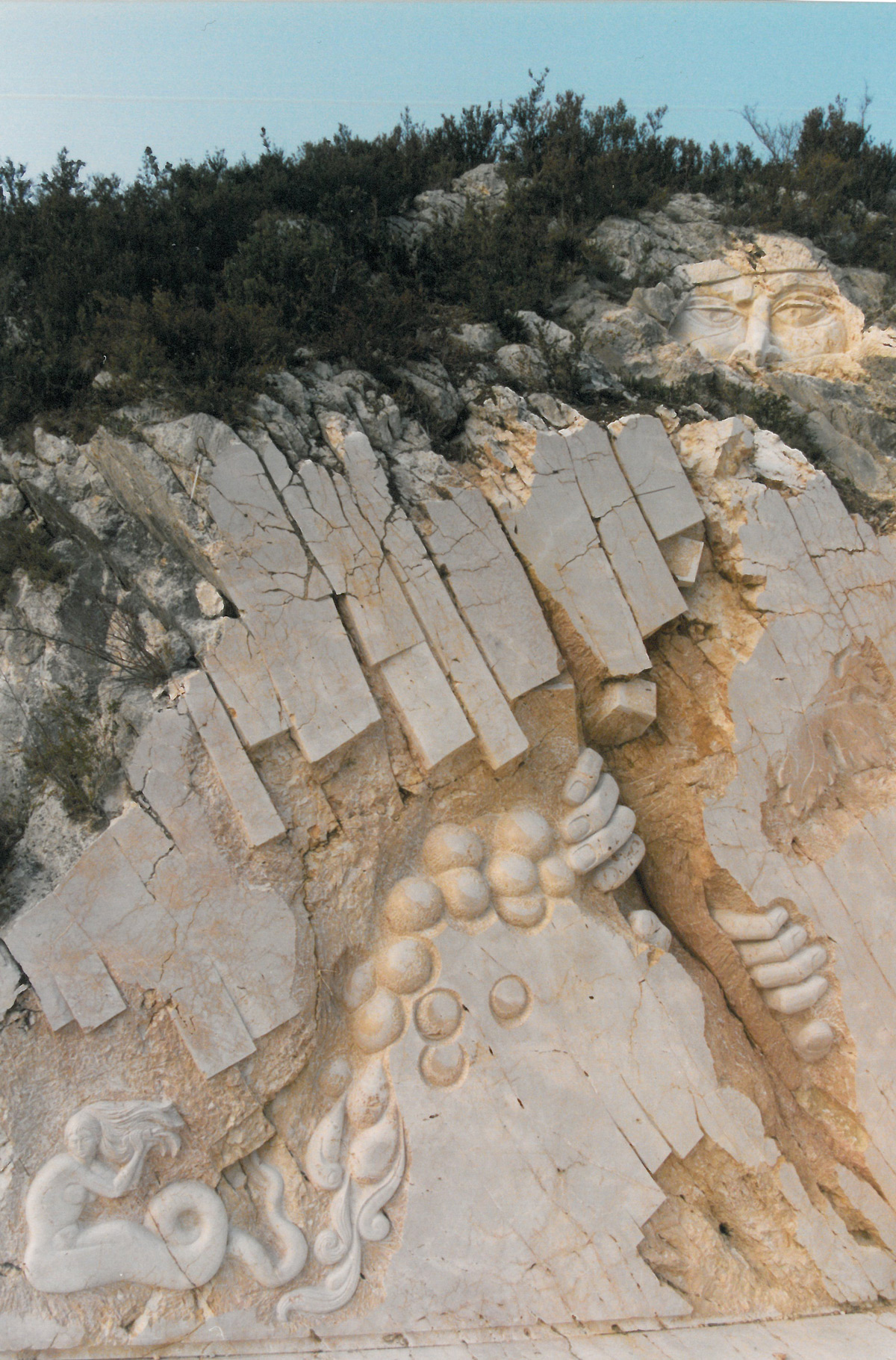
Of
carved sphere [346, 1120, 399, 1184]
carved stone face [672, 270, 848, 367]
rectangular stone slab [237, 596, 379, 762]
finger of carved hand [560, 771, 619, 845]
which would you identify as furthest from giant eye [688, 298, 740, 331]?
carved sphere [346, 1120, 399, 1184]

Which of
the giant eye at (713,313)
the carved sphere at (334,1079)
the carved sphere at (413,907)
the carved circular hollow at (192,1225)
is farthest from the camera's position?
the giant eye at (713,313)

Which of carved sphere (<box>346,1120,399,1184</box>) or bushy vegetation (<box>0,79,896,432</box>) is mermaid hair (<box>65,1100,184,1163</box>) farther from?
bushy vegetation (<box>0,79,896,432</box>)

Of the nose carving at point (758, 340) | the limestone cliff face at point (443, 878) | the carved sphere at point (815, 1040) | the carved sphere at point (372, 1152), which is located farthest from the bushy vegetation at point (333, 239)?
the carved sphere at point (815, 1040)

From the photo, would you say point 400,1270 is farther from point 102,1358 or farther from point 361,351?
point 361,351

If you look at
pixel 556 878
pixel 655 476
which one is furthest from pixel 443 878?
pixel 655 476

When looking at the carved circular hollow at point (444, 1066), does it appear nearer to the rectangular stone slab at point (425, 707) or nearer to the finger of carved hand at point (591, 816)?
the finger of carved hand at point (591, 816)

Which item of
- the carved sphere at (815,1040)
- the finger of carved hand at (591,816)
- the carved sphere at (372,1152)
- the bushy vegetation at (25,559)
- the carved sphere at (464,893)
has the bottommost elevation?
the carved sphere at (815,1040)
